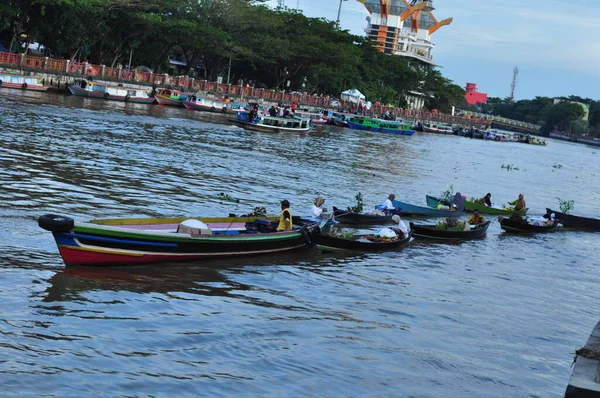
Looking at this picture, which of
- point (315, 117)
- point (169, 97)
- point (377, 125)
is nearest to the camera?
point (169, 97)

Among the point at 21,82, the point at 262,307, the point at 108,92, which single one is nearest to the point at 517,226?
the point at 262,307

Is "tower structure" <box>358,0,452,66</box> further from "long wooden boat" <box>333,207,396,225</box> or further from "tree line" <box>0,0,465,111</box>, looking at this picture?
"long wooden boat" <box>333,207,396,225</box>

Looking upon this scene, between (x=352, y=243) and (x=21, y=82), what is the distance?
42.5 metres

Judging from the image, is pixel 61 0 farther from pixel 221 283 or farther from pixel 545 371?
pixel 545 371

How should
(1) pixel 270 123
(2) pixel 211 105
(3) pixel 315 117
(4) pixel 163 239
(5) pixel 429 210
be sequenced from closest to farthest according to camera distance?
(4) pixel 163 239 < (5) pixel 429 210 < (1) pixel 270 123 < (2) pixel 211 105 < (3) pixel 315 117

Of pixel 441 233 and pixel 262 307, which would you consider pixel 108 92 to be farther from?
pixel 262 307

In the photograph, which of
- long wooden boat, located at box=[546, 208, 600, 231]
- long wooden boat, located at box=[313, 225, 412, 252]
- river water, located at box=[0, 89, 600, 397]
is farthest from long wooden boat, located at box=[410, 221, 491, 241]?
long wooden boat, located at box=[546, 208, 600, 231]

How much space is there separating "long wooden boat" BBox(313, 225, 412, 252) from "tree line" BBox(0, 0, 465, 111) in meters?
42.4

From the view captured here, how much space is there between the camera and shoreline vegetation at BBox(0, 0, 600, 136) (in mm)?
59969

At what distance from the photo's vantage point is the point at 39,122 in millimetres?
38719

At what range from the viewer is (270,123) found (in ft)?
193

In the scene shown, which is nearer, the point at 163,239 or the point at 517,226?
the point at 163,239

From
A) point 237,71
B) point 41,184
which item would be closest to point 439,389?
point 41,184

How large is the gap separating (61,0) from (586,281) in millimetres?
45643
